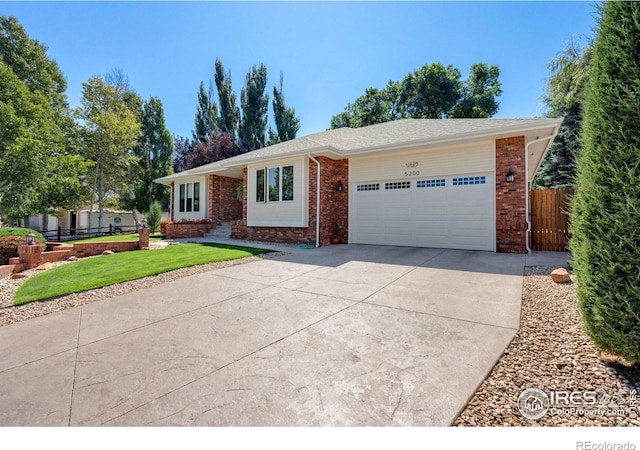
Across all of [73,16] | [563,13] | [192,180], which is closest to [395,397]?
[563,13]

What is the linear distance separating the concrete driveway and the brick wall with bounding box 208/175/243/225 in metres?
11.0

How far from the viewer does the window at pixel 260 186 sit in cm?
1201

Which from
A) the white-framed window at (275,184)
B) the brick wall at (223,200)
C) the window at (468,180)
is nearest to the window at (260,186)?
the white-framed window at (275,184)

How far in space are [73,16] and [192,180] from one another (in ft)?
31.1

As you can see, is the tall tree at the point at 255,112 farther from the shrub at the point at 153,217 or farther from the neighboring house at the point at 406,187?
the neighboring house at the point at 406,187

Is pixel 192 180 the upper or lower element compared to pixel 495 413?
upper

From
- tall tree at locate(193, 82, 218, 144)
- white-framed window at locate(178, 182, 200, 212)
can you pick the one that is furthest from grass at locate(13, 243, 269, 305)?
tall tree at locate(193, 82, 218, 144)

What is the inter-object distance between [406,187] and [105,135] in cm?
2083

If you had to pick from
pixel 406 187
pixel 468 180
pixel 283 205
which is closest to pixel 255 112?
pixel 283 205

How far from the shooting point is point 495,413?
1899 mm

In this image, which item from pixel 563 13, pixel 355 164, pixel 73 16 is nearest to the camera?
pixel 563 13

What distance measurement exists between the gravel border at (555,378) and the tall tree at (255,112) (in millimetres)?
30553

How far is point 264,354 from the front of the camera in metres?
2.78

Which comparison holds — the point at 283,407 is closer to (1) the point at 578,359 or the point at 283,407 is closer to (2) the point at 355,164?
(1) the point at 578,359
